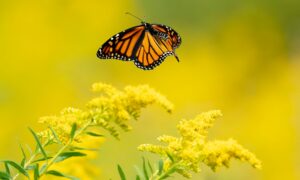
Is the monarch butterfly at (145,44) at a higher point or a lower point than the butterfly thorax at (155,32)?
lower

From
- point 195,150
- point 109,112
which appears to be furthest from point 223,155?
point 109,112

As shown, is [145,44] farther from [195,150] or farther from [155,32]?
[195,150]

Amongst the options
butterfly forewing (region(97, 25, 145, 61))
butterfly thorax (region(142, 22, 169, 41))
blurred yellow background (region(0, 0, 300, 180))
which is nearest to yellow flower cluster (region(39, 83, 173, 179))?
butterfly forewing (region(97, 25, 145, 61))

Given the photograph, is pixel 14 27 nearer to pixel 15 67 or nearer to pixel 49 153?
pixel 15 67

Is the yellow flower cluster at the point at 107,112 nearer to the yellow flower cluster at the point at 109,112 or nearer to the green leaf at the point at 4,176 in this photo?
the yellow flower cluster at the point at 109,112

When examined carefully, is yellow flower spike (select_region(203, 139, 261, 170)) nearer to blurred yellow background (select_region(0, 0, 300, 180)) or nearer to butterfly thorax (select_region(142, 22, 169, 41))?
butterfly thorax (select_region(142, 22, 169, 41))

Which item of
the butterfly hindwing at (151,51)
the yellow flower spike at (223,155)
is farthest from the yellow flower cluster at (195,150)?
the butterfly hindwing at (151,51)
